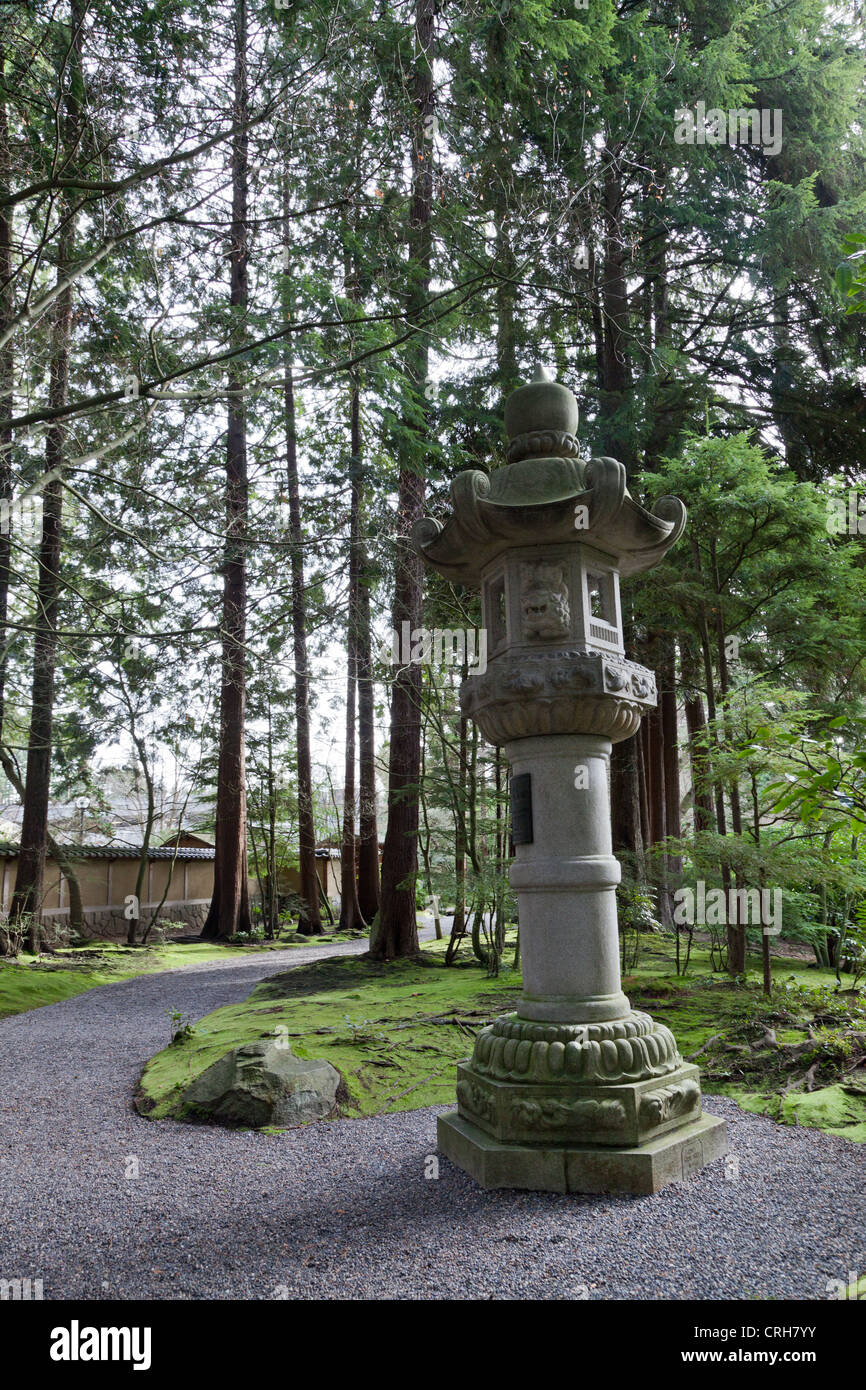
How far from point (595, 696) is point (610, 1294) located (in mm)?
2238

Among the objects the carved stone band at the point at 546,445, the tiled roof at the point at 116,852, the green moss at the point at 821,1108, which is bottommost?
the green moss at the point at 821,1108

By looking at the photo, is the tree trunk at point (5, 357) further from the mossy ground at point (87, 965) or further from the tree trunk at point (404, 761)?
the tree trunk at point (404, 761)

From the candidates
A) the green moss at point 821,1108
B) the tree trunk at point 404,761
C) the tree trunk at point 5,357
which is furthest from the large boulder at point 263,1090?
the tree trunk at point 404,761

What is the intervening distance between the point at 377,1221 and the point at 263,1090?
168 cm

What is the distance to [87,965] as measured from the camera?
442 inches

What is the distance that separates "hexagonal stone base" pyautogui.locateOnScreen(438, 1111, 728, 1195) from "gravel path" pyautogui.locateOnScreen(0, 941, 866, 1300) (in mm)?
65

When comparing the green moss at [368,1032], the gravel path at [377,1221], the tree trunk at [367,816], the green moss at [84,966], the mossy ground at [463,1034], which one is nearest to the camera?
the gravel path at [377,1221]

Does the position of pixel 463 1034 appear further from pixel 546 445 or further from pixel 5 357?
pixel 5 357

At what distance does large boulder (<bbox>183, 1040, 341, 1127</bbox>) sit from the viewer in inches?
177

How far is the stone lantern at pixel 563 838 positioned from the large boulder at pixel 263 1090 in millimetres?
1100

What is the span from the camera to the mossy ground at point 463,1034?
15.1 feet

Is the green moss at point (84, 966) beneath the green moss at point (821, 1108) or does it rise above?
beneath

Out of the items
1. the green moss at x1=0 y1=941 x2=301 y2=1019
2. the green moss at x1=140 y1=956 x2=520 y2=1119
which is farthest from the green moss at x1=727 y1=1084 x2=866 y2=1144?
the green moss at x1=0 y1=941 x2=301 y2=1019

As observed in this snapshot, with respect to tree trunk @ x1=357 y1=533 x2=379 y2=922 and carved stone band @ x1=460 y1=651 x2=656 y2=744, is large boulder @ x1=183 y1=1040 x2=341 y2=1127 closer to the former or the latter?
carved stone band @ x1=460 y1=651 x2=656 y2=744
